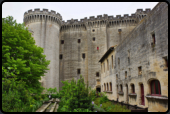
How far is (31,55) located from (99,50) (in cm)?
2318

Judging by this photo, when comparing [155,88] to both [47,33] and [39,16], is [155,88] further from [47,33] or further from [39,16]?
[39,16]

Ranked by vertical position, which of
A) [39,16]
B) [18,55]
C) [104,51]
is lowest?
[18,55]

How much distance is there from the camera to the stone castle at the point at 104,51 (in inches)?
446

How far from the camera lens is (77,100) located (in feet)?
31.4

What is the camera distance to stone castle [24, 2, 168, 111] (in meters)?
11.3

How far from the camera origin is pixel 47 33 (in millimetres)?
36188

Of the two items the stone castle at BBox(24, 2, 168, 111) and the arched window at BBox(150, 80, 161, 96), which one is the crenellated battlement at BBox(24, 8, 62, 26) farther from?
the arched window at BBox(150, 80, 161, 96)

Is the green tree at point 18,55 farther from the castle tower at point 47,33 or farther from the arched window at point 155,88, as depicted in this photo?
the castle tower at point 47,33

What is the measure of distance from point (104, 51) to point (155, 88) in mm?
28513

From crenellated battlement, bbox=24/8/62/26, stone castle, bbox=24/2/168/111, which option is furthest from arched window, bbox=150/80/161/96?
crenellated battlement, bbox=24/8/62/26

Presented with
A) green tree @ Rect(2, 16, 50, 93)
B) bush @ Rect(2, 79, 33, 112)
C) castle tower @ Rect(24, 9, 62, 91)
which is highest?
castle tower @ Rect(24, 9, 62, 91)

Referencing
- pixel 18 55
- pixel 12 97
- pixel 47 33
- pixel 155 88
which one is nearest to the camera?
pixel 155 88

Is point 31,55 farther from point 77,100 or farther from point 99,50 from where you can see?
point 99,50

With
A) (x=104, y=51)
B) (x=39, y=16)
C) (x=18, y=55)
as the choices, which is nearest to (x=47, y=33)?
(x=39, y=16)
